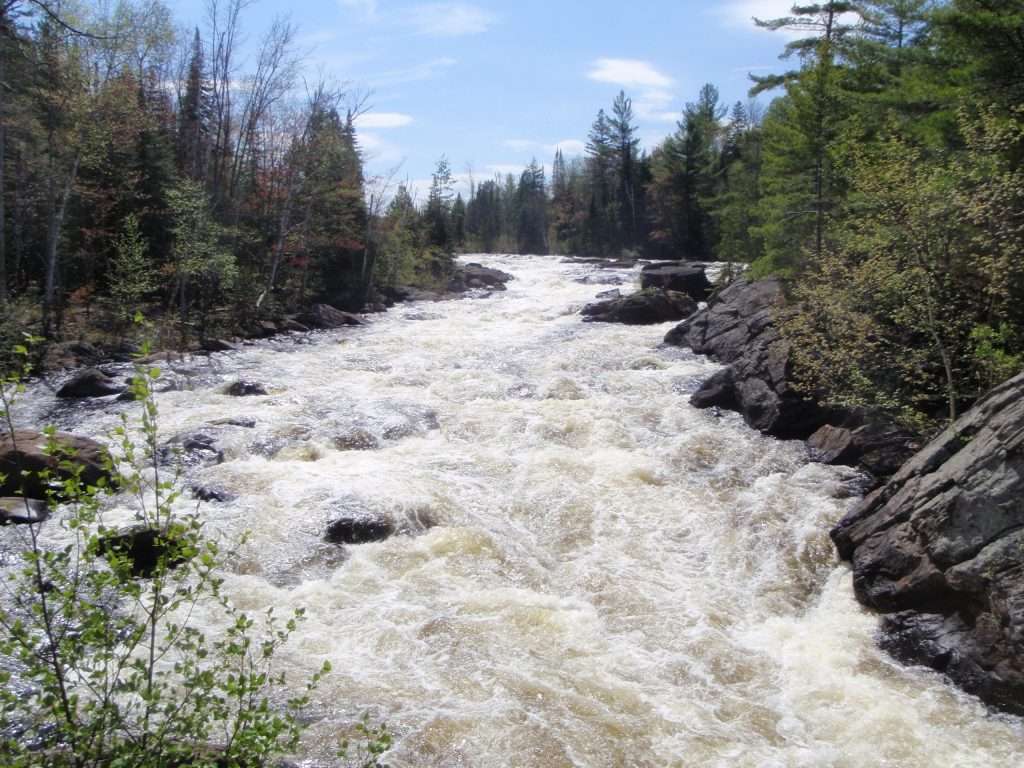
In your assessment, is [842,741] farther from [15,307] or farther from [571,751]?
[15,307]

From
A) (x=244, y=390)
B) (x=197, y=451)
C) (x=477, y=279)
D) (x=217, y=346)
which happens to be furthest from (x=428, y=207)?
(x=197, y=451)

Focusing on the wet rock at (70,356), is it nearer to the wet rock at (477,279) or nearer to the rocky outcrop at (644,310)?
the rocky outcrop at (644,310)

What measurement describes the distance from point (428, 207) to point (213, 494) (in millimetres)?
46136

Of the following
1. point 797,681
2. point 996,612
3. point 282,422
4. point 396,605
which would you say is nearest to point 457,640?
point 396,605

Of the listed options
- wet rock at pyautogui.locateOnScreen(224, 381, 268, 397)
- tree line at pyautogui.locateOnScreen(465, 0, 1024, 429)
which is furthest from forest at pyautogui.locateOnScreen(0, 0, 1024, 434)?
wet rock at pyautogui.locateOnScreen(224, 381, 268, 397)

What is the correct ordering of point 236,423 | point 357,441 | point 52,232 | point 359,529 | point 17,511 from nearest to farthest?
point 17,511
point 359,529
point 357,441
point 236,423
point 52,232

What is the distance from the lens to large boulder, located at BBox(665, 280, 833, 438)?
14977 mm

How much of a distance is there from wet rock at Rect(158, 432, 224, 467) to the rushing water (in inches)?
11.8

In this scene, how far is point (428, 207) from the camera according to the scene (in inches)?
2153

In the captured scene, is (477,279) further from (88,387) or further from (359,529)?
(359,529)

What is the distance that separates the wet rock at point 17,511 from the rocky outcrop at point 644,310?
68.5 feet

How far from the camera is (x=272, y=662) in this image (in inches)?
296

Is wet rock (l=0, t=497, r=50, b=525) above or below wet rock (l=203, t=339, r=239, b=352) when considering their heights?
below

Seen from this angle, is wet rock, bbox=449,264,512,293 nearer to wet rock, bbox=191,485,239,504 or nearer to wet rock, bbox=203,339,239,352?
wet rock, bbox=203,339,239,352
